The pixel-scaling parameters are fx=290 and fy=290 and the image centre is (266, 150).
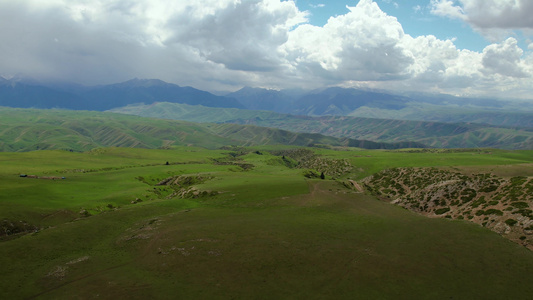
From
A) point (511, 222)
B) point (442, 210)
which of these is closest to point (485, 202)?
point (442, 210)

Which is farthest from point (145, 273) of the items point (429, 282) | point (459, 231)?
point (459, 231)

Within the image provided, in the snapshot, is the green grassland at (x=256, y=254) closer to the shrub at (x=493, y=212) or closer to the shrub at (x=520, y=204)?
the shrub at (x=493, y=212)

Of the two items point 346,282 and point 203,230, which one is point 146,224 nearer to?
point 203,230

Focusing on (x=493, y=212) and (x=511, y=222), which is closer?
(x=511, y=222)

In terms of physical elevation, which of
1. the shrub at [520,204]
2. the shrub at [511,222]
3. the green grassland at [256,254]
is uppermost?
the shrub at [520,204]

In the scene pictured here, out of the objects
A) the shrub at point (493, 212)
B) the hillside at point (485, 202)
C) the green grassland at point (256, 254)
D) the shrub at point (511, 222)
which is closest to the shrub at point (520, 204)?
the hillside at point (485, 202)

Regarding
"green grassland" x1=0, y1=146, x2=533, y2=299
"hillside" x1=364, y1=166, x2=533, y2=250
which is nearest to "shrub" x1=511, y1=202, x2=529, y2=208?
"hillside" x1=364, y1=166, x2=533, y2=250

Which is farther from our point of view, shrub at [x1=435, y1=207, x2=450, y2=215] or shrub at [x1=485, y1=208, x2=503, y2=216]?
shrub at [x1=435, y1=207, x2=450, y2=215]

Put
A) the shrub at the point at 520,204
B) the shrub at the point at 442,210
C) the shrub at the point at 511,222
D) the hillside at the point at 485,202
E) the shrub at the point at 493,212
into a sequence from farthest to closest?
the shrub at the point at 442,210 → the shrub at the point at 493,212 → the shrub at the point at 520,204 → the shrub at the point at 511,222 → the hillside at the point at 485,202

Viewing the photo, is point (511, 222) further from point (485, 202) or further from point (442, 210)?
point (442, 210)

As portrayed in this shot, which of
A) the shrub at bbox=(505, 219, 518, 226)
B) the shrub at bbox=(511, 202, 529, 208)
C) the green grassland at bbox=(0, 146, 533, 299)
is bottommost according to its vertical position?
the green grassland at bbox=(0, 146, 533, 299)

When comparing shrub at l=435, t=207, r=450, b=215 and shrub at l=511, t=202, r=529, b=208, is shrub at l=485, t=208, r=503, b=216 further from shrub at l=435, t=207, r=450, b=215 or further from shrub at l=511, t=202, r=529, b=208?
shrub at l=435, t=207, r=450, b=215

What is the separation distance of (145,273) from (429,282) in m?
47.6

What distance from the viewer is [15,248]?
58469 mm
